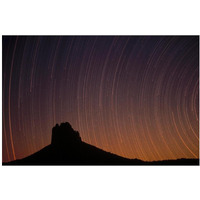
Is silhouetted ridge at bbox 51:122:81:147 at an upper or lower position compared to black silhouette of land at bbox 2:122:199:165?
upper

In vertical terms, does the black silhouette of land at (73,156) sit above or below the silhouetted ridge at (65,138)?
below

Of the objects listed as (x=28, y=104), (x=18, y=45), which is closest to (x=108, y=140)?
(x=28, y=104)

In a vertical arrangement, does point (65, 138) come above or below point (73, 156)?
above
